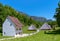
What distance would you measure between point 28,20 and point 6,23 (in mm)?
75100

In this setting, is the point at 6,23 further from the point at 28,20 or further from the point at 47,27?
the point at 28,20

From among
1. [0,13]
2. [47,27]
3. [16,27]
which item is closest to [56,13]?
[16,27]

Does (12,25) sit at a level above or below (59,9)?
below

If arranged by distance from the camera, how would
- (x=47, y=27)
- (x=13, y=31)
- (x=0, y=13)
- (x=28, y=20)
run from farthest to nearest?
(x=28, y=20) < (x=47, y=27) < (x=0, y=13) < (x=13, y=31)

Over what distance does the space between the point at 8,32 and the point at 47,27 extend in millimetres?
33532

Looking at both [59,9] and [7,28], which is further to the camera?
[7,28]

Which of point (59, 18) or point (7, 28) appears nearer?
point (59, 18)

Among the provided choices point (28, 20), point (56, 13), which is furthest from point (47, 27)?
point (28, 20)

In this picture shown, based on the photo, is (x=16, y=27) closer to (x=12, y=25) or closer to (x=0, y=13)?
(x=12, y=25)

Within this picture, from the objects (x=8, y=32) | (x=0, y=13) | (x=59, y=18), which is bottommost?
(x=8, y=32)

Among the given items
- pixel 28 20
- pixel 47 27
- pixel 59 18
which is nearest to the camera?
pixel 59 18

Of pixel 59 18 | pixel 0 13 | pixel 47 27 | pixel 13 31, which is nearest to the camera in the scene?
pixel 59 18

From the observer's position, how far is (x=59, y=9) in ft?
137

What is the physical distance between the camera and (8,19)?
4934 cm
